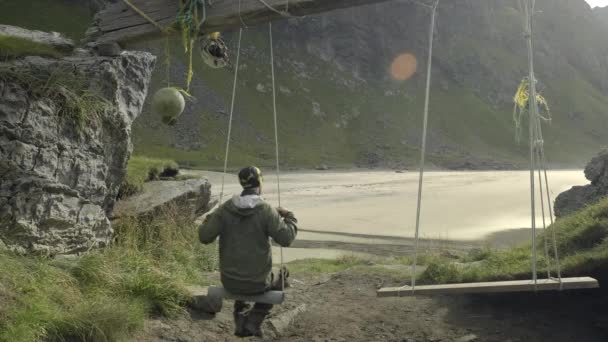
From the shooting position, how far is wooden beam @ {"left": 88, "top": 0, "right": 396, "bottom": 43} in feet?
18.2

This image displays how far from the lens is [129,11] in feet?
21.7

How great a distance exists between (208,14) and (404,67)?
97.2 m

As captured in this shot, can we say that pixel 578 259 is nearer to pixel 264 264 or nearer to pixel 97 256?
pixel 264 264

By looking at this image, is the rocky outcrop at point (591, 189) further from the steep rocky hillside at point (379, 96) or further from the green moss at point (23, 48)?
the steep rocky hillside at point (379, 96)

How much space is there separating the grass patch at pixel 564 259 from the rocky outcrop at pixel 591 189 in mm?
3650

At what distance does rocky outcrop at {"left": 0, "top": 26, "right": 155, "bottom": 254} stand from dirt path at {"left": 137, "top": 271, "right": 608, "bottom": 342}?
5.82 ft

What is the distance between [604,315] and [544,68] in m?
135

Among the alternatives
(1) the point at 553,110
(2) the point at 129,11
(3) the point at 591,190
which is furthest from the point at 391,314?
(1) the point at 553,110

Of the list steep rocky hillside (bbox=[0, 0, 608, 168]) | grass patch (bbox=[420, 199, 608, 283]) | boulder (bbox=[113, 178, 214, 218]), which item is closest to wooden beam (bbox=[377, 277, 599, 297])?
grass patch (bbox=[420, 199, 608, 283])

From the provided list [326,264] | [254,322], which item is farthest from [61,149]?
[326,264]

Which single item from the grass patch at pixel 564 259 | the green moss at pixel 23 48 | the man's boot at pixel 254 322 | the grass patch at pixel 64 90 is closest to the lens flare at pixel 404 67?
the grass patch at pixel 564 259

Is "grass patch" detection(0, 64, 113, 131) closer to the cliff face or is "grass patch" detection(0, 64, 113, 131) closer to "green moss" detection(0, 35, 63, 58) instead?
"green moss" detection(0, 35, 63, 58)

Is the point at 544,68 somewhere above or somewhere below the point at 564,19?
below

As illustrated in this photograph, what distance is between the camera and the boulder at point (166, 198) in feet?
26.6
